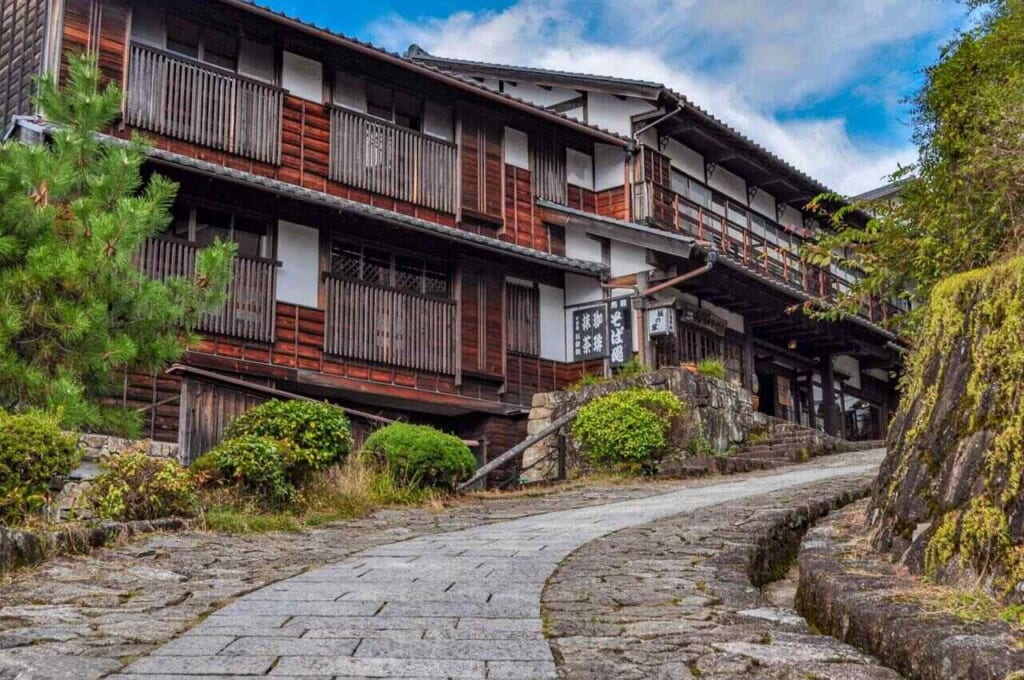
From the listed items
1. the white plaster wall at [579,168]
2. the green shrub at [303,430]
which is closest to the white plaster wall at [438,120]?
the white plaster wall at [579,168]

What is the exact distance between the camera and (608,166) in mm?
22219

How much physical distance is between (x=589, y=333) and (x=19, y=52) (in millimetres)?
10821

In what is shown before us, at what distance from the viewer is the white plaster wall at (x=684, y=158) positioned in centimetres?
2355

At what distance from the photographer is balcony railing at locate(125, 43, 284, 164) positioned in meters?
15.6

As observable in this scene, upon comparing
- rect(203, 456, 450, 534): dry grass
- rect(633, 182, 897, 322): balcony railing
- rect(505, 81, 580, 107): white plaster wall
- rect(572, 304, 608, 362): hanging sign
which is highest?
rect(505, 81, 580, 107): white plaster wall

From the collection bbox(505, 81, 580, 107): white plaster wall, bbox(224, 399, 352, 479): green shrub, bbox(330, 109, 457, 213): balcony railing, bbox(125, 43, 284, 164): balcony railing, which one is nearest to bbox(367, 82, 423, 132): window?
bbox(330, 109, 457, 213): balcony railing

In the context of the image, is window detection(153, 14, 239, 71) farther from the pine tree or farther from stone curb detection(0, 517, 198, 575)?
stone curb detection(0, 517, 198, 575)

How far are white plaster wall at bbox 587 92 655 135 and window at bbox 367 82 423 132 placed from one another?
5015mm

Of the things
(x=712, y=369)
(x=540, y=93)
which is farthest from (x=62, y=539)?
(x=540, y=93)

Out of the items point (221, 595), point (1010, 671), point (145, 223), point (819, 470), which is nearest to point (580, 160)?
point (819, 470)

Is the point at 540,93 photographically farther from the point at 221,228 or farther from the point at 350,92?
the point at 221,228

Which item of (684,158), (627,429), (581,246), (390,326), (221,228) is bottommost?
(627,429)

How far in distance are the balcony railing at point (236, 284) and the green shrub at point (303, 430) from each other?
3.20m

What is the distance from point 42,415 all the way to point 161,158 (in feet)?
19.6
